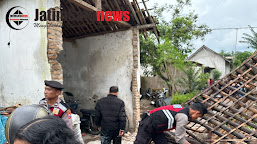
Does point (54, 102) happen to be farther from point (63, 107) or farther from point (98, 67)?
point (98, 67)

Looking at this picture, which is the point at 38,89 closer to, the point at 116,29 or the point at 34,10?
the point at 34,10

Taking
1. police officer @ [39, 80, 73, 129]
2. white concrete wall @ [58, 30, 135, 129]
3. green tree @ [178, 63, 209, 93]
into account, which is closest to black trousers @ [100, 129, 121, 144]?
police officer @ [39, 80, 73, 129]

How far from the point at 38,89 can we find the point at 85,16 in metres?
2.68

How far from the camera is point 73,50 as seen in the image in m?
6.75

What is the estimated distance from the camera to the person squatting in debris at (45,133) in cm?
75

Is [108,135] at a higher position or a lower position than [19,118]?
lower

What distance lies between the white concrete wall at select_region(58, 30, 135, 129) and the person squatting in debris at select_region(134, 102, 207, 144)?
10.2 feet

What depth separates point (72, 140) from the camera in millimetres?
805

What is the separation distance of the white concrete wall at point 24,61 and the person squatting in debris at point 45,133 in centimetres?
259

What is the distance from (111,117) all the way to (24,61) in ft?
6.08

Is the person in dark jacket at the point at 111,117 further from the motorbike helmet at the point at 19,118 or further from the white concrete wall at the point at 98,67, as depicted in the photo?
the white concrete wall at the point at 98,67

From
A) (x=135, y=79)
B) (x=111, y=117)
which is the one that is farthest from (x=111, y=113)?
(x=135, y=79)

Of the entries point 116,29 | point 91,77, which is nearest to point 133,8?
point 116,29

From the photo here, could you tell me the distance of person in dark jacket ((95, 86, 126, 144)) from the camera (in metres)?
3.36
